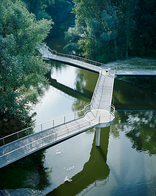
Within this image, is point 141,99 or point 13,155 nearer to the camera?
point 13,155

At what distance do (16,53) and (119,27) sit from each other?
1046 inches

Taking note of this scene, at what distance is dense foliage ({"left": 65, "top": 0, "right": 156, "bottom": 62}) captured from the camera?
127ft

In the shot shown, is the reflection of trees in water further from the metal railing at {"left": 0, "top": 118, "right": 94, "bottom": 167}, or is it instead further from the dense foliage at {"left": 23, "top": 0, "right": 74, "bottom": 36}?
the dense foliage at {"left": 23, "top": 0, "right": 74, "bottom": 36}

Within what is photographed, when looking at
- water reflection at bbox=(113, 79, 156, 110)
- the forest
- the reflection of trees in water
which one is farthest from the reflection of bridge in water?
water reflection at bbox=(113, 79, 156, 110)

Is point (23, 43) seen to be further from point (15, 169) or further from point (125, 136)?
point (125, 136)

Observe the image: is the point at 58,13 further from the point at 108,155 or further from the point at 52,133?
the point at 52,133

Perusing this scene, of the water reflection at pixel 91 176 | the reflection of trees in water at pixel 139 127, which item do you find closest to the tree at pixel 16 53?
the water reflection at pixel 91 176

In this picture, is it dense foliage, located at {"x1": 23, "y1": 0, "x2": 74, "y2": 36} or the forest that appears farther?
dense foliage, located at {"x1": 23, "y1": 0, "x2": 74, "y2": 36}

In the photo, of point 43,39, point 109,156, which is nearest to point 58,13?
point 43,39

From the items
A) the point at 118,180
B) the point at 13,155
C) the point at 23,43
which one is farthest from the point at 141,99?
the point at 13,155

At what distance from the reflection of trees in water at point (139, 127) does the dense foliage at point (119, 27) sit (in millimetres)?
17605

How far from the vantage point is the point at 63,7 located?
78.4 m

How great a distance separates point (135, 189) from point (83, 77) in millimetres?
25034

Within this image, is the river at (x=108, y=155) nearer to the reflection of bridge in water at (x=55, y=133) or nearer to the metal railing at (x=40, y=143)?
the reflection of bridge in water at (x=55, y=133)
